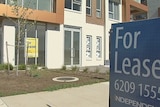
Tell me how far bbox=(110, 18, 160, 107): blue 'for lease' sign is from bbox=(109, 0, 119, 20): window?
83.1 feet

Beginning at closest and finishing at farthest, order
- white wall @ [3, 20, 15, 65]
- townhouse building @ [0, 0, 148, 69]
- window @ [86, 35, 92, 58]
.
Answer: white wall @ [3, 20, 15, 65], townhouse building @ [0, 0, 148, 69], window @ [86, 35, 92, 58]

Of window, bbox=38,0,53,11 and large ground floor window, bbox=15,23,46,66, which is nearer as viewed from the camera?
large ground floor window, bbox=15,23,46,66

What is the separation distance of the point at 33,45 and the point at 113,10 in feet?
40.9

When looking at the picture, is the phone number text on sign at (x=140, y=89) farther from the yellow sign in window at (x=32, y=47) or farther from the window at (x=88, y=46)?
the window at (x=88, y=46)

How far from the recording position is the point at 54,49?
21422mm

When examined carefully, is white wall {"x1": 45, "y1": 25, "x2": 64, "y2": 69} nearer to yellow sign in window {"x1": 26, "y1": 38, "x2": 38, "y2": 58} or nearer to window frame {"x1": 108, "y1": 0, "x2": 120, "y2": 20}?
→ yellow sign in window {"x1": 26, "y1": 38, "x2": 38, "y2": 58}

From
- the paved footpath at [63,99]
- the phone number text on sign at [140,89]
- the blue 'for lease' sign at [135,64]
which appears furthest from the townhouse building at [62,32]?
the phone number text on sign at [140,89]

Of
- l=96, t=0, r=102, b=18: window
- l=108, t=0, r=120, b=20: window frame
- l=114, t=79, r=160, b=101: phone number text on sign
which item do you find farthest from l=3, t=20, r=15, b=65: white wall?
l=114, t=79, r=160, b=101: phone number text on sign

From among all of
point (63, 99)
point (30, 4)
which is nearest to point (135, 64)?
point (63, 99)

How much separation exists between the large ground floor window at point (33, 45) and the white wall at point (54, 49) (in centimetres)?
35

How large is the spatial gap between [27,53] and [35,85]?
7.88 m

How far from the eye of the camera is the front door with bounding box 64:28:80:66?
898 inches

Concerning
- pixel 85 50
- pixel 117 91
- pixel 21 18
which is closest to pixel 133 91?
pixel 117 91

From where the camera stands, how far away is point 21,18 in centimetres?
1492
